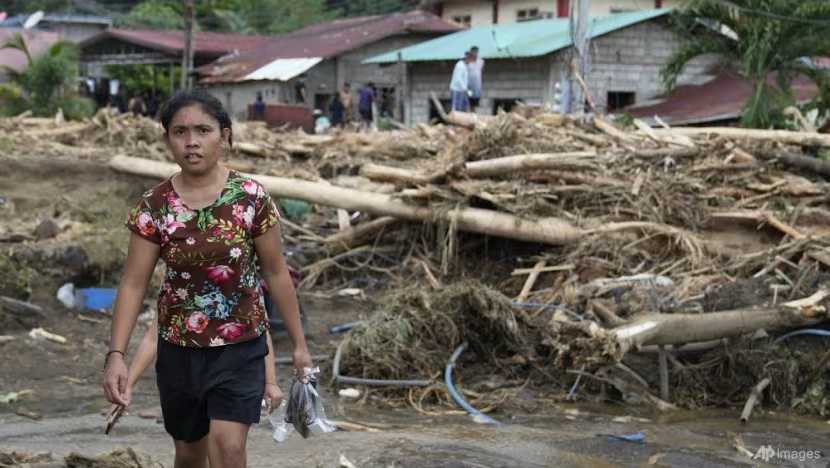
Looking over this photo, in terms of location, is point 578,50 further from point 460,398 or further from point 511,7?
point 511,7

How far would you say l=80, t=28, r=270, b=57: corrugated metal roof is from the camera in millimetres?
32500

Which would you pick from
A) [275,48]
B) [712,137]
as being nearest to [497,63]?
[275,48]

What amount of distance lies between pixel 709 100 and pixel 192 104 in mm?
17089

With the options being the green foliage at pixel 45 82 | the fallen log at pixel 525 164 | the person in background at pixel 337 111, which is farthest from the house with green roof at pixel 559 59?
the fallen log at pixel 525 164

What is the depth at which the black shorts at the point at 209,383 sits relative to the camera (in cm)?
346

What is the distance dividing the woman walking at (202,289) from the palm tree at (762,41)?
38.4 ft

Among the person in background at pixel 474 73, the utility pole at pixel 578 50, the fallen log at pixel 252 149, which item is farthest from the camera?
the person in background at pixel 474 73

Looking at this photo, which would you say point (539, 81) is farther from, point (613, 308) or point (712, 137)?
point (613, 308)

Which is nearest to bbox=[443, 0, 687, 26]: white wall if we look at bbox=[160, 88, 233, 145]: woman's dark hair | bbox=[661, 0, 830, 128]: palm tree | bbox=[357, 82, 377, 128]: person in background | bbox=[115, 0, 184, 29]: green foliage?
bbox=[357, 82, 377, 128]: person in background

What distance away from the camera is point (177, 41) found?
33875mm

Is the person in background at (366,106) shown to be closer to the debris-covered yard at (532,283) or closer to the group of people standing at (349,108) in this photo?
the group of people standing at (349,108)

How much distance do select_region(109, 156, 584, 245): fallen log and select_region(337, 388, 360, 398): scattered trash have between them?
2770 mm

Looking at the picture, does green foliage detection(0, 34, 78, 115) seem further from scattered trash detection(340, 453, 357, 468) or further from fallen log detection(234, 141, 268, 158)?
scattered trash detection(340, 453, 357, 468)

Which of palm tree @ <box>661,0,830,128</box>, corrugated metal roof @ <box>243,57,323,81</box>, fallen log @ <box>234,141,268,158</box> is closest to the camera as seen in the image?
palm tree @ <box>661,0,830,128</box>
